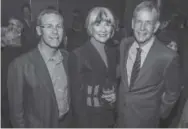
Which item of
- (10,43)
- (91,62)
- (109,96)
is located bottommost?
(109,96)

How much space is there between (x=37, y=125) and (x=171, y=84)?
37.4 inches

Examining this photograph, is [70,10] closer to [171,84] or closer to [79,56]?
[79,56]

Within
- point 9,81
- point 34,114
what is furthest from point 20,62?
point 34,114

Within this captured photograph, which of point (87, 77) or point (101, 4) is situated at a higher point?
Result: point (101, 4)

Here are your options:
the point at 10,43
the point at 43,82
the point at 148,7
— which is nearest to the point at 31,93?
the point at 43,82

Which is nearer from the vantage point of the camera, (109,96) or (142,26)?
(142,26)

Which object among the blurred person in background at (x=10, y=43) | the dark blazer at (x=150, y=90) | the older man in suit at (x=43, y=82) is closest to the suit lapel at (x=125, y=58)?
the dark blazer at (x=150, y=90)

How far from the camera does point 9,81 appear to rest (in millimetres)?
1573

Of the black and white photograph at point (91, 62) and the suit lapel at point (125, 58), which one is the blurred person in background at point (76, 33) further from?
the suit lapel at point (125, 58)

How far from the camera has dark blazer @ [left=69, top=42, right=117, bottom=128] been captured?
1.60 metres

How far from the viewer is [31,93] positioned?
1.59m

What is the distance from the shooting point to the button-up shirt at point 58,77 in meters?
1.58

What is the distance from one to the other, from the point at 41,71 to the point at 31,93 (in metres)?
0.16

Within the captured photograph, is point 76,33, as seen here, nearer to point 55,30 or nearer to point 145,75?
point 55,30
